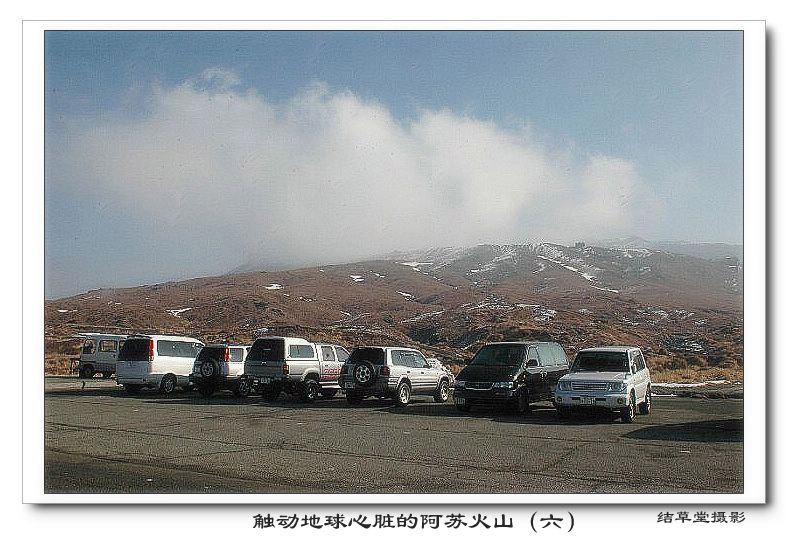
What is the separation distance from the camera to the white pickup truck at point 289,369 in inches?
783

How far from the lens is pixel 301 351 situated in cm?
2058

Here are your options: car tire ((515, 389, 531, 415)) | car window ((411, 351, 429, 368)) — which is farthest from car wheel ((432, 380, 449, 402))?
car tire ((515, 389, 531, 415))

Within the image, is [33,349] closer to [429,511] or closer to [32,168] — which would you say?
[32,168]

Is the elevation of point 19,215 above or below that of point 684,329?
above

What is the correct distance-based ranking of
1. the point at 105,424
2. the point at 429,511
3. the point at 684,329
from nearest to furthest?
the point at 429,511
the point at 105,424
the point at 684,329

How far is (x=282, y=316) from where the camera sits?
46844 mm

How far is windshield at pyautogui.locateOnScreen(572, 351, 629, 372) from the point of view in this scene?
15758 millimetres

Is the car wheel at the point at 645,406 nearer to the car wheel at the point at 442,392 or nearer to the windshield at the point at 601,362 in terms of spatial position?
the windshield at the point at 601,362

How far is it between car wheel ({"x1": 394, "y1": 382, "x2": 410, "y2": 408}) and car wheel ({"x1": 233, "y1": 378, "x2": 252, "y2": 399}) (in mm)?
4771

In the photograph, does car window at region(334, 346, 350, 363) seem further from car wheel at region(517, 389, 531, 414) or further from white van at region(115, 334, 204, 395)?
car wheel at region(517, 389, 531, 414)

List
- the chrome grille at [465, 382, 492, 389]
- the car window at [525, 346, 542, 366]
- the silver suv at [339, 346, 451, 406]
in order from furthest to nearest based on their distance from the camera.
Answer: the silver suv at [339, 346, 451, 406], the car window at [525, 346, 542, 366], the chrome grille at [465, 382, 492, 389]
